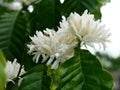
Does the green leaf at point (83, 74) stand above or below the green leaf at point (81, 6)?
below

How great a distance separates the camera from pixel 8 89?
151cm

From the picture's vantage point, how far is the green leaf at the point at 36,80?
138 cm

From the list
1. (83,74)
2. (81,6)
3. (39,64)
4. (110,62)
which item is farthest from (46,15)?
(110,62)

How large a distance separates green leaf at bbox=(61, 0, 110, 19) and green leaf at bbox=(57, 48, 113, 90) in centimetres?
43

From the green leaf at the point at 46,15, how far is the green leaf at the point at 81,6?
7cm

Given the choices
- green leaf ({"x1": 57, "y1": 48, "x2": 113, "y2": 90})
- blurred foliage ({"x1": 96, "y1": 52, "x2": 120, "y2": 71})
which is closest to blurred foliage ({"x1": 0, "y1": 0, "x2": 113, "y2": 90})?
green leaf ({"x1": 57, "y1": 48, "x2": 113, "y2": 90})

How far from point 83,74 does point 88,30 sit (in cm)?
15

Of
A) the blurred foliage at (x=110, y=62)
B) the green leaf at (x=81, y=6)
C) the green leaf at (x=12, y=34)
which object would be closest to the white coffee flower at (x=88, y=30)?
the green leaf at (x=81, y=6)

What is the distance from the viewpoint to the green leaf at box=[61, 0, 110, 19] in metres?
1.78

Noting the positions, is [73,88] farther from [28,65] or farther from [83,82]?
[28,65]

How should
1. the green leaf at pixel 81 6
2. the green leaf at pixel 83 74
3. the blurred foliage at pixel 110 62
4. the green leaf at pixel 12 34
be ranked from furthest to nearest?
the blurred foliage at pixel 110 62 < the green leaf at pixel 12 34 < the green leaf at pixel 81 6 < the green leaf at pixel 83 74

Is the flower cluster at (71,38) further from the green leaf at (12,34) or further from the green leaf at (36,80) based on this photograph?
the green leaf at (12,34)

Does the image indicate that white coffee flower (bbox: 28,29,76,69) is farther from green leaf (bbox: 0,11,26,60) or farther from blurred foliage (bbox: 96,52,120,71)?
blurred foliage (bbox: 96,52,120,71)

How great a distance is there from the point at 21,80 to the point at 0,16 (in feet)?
2.33
